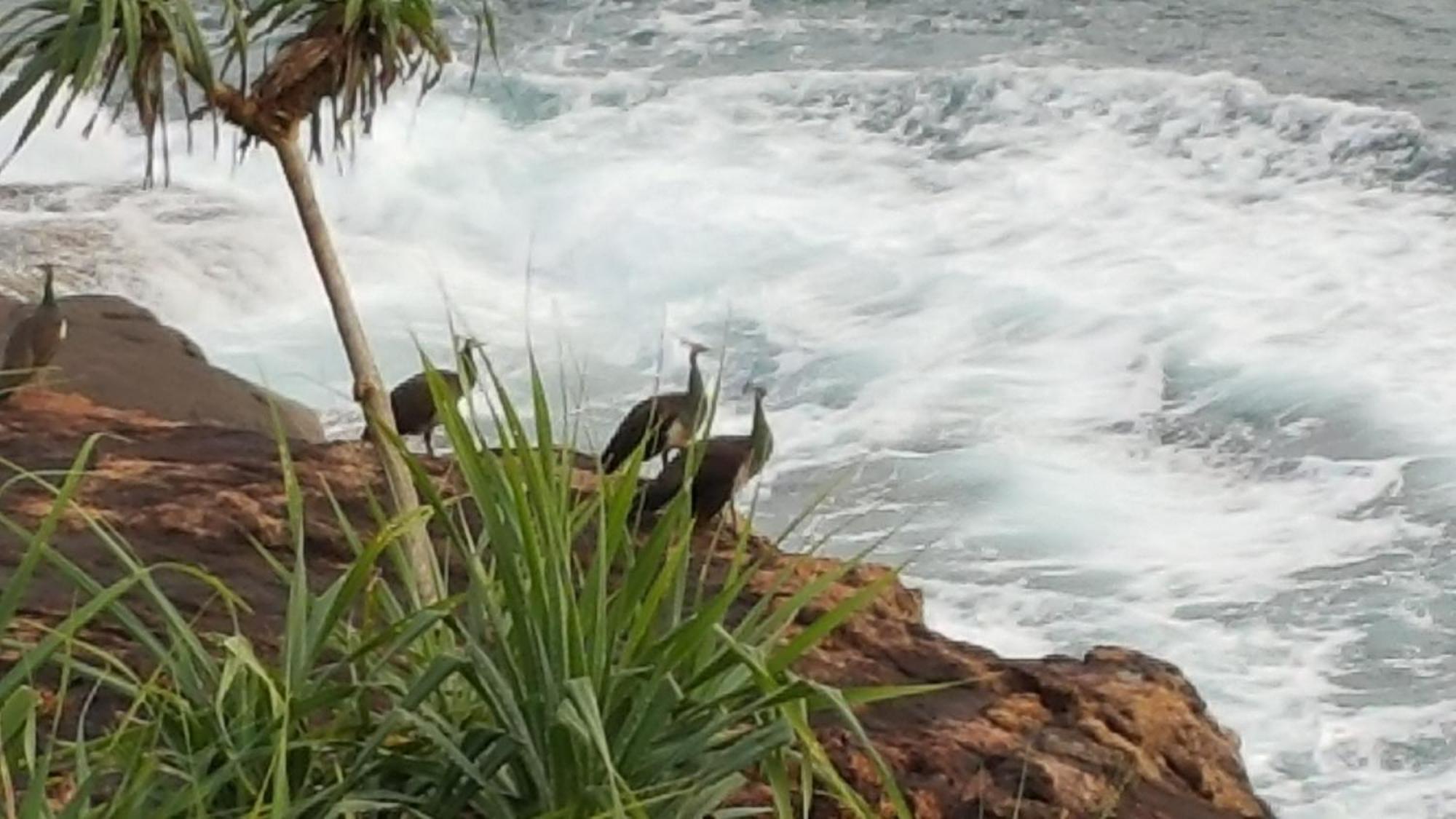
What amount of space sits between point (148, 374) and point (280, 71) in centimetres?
495

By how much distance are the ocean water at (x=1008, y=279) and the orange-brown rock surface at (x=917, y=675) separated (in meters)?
2.89

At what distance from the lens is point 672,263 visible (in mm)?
15586

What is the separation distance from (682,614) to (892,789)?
964mm

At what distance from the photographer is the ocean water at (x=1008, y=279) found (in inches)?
410

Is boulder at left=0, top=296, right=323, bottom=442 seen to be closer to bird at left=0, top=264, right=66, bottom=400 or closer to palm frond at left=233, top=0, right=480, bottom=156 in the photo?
bird at left=0, top=264, right=66, bottom=400

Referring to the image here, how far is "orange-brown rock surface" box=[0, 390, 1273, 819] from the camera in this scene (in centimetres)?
507

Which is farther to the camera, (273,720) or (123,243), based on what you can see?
(123,243)

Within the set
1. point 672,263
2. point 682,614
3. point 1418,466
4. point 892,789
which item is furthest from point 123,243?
point 892,789

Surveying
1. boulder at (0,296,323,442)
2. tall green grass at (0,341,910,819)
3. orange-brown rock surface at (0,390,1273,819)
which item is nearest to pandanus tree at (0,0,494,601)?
tall green grass at (0,341,910,819)

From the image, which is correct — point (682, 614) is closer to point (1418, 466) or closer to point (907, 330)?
point (1418, 466)

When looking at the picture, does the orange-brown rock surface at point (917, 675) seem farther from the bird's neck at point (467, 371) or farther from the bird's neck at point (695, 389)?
the bird's neck at point (467, 371)

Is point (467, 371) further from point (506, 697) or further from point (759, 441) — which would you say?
point (759, 441)

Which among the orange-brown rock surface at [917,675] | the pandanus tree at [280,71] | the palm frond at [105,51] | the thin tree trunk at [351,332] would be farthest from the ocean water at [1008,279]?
the palm frond at [105,51]

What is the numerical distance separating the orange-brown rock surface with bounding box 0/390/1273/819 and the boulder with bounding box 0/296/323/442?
195 centimetres
